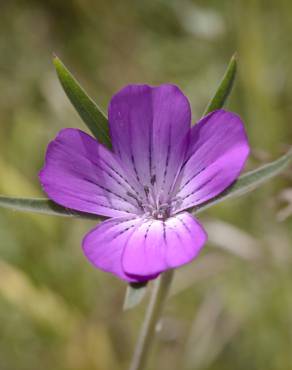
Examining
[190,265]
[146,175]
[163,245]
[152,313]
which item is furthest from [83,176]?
[190,265]

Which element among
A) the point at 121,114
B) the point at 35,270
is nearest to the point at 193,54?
the point at 35,270

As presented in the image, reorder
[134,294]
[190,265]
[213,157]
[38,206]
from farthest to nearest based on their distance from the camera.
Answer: [190,265] < [213,157] < [38,206] < [134,294]

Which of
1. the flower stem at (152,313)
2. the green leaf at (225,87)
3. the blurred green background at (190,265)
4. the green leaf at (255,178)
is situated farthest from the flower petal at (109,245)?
the blurred green background at (190,265)

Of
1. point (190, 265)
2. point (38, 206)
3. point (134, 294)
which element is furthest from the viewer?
point (190, 265)

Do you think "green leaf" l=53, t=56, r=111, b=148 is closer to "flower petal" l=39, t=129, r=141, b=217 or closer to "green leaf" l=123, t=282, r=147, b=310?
"flower petal" l=39, t=129, r=141, b=217

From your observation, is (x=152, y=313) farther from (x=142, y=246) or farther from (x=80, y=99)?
(x=80, y=99)

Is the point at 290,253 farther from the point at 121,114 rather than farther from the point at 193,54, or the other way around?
the point at 121,114
